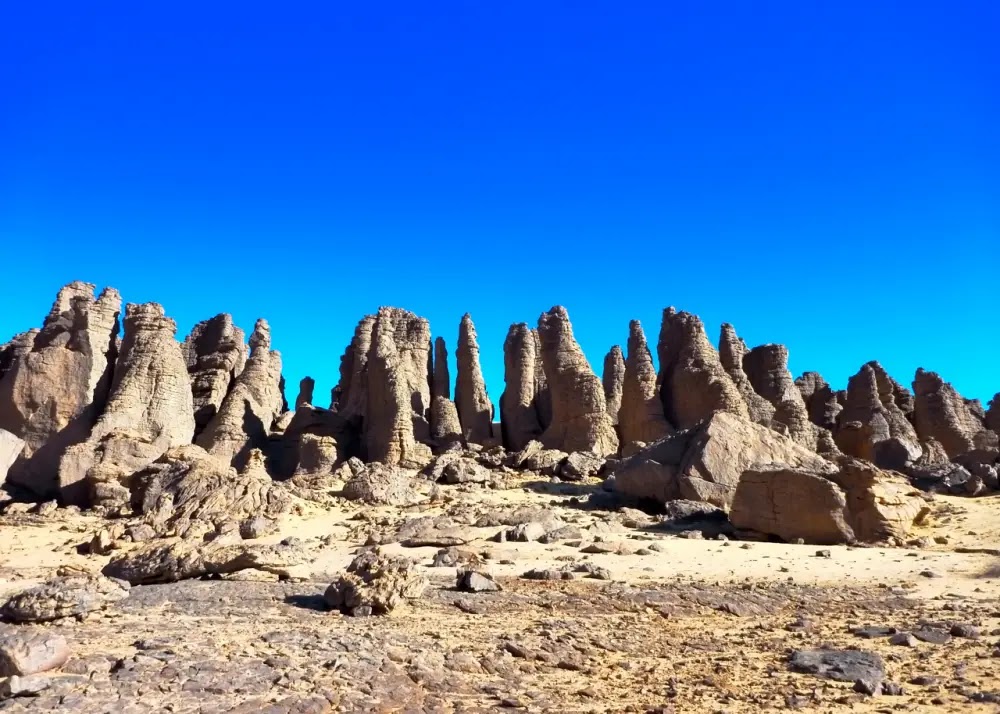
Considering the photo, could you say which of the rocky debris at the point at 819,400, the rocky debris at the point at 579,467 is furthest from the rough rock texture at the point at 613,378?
the rocky debris at the point at 579,467

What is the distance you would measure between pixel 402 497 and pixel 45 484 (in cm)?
1108

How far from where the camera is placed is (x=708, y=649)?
653 cm

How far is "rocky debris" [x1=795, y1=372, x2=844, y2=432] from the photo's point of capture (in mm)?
38031

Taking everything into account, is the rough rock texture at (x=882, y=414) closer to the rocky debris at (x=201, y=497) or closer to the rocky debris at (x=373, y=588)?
the rocky debris at (x=201, y=497)

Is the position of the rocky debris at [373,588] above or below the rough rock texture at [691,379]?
below

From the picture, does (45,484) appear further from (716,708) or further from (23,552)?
(716,708)

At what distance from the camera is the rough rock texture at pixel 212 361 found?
29344 mm

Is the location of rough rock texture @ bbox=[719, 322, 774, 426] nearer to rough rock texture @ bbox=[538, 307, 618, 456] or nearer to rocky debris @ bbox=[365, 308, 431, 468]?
rough rock texture @ bbox=[538, 307, 618, 456]

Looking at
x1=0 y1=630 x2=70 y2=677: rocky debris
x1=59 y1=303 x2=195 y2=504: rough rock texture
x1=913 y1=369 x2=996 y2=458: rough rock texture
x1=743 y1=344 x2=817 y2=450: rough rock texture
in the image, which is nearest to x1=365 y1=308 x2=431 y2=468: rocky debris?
x1=59 y1=303 x2=195 y2=504: rough rock texture

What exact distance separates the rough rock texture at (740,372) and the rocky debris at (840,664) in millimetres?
22060

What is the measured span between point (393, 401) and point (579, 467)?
8733 millimetres

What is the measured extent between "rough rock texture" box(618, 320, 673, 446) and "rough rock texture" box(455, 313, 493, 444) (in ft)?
A: 24.7

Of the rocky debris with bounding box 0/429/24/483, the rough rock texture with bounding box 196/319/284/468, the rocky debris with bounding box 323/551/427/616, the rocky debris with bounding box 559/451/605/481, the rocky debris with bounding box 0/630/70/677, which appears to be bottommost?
the rocky debris with bounding box 0/630/70/677

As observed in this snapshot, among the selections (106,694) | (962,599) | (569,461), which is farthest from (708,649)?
(569,461)
